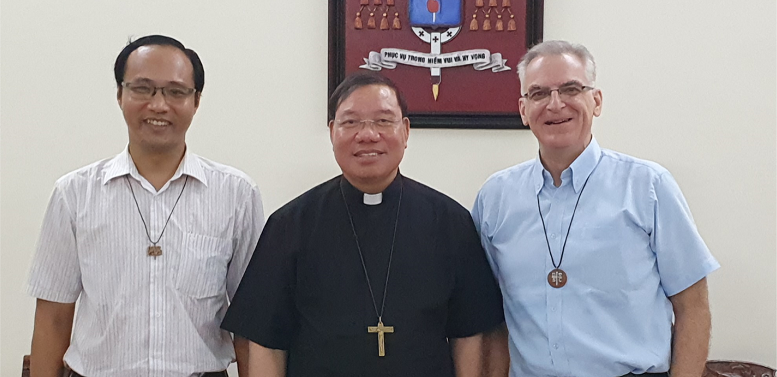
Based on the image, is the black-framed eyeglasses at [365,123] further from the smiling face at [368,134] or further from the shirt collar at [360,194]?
the shirt collar at [360,194]

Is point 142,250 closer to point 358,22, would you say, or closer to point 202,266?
point 202,266

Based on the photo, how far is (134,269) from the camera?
5.92 ft

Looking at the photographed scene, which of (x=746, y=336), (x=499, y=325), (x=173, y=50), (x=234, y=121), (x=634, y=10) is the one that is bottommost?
(x=746, y=336)

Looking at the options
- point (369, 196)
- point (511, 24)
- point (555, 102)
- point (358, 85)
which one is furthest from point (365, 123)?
point (511, 24)

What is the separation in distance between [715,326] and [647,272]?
1329 mm

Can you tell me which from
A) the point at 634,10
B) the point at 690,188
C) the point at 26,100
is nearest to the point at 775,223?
the point at 690,188

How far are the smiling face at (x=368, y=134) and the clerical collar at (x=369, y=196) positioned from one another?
0.12 metres

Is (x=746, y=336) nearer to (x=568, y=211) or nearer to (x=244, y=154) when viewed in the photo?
(x=568, y=211)

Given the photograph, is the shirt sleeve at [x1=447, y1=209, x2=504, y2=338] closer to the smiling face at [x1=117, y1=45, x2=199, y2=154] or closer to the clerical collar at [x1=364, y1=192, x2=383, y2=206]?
the clerical collar at [x1=364, y1=192, x2=383, y2=206]

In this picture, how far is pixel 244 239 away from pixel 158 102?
0.49 meters

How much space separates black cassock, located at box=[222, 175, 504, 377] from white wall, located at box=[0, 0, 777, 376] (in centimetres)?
89

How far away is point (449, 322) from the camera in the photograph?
191cm

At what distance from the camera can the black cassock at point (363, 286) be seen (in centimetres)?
179

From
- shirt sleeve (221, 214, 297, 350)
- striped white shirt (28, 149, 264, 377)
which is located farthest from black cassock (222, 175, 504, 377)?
striped white shirt (28, 149, 264, 377)
